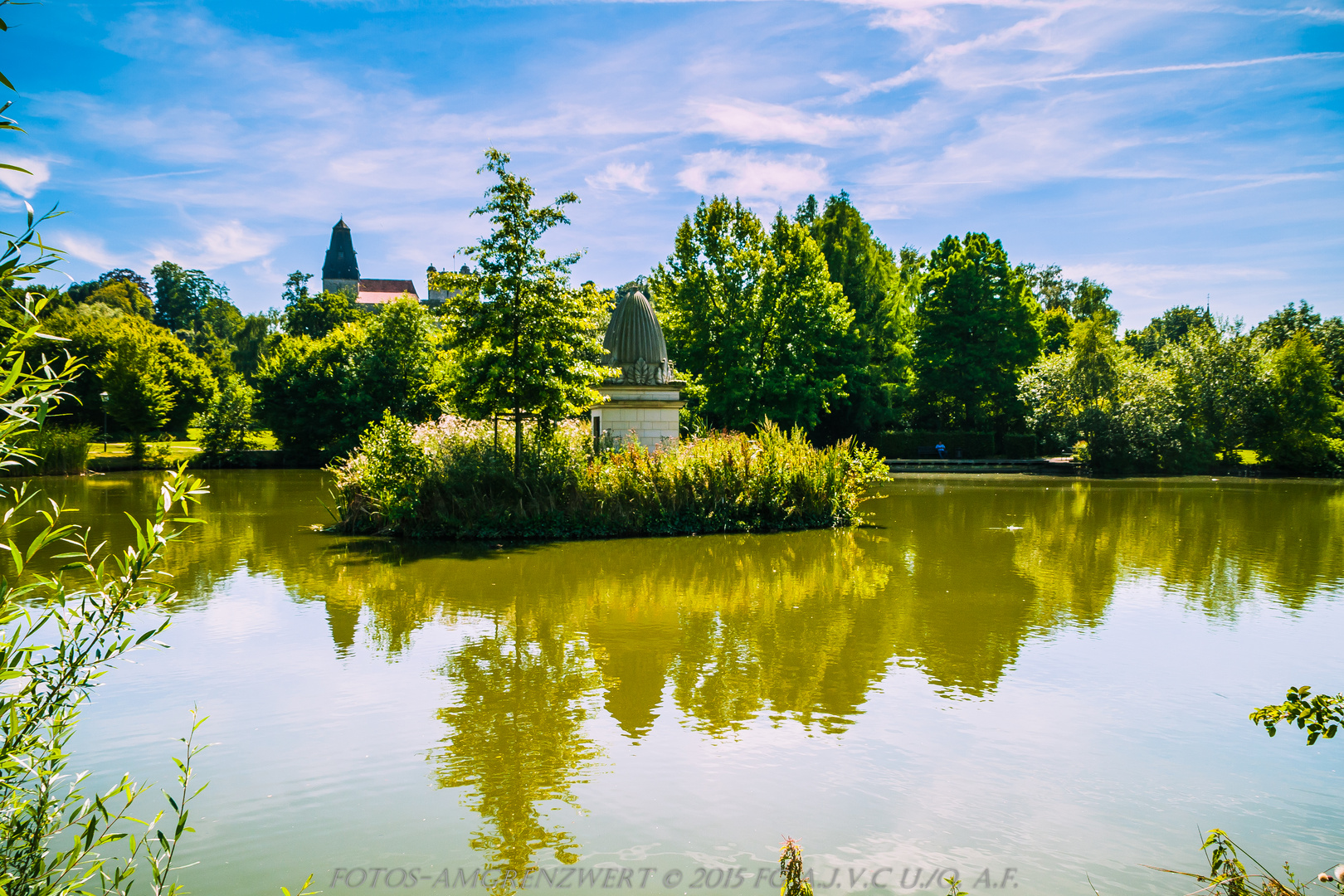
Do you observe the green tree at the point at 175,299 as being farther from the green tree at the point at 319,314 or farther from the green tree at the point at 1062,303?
the green tree at the point at 1062,303

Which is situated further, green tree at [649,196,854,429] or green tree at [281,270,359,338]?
green tree at [281,270,359,338]

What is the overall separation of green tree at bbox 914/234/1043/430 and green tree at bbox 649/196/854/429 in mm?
10410

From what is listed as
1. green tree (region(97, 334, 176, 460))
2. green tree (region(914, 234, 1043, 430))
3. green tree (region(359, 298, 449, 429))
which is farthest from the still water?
green tree (region(97, 334, 176, 460))

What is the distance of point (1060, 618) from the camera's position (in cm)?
962

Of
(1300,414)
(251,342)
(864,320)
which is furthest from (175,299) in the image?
(1300,414)

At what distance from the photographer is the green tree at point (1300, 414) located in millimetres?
35781

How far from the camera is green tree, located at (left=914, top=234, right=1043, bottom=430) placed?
41031 millimetres

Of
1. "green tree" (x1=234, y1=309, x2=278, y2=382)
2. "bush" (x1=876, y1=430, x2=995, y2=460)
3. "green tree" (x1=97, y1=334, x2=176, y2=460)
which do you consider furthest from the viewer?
"green tree" (x1=234, y1=309, x2=278, y2=382)

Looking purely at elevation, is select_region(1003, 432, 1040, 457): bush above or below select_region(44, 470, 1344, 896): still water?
above

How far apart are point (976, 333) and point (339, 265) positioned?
9106 centimetres

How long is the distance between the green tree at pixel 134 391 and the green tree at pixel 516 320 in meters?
27.9

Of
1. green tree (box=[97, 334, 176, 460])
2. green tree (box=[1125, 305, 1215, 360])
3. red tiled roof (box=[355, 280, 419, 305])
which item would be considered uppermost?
red tiled roof (box=[355, 280, 419, 305])

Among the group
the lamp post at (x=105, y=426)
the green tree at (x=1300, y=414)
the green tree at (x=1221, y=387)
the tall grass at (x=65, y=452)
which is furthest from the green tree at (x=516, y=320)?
the green tree at (x=1300, y=414)

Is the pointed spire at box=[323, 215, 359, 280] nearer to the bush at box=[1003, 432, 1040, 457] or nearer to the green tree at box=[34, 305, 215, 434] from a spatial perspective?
the green tree at box=[34, 305, 215, 434]
